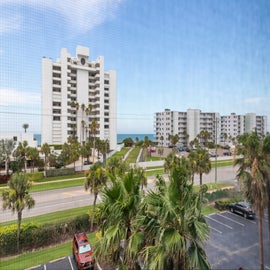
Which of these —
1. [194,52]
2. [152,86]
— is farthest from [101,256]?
[194,52]

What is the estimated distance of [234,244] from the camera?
2.45m

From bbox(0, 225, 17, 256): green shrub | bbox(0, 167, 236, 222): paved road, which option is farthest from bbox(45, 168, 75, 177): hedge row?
bbox(0, 225, 17, 256): green shrub

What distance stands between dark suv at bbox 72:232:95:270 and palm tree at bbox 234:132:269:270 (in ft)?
5.03

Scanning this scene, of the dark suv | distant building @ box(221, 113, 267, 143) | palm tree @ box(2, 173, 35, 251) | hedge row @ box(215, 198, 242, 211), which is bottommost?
hedge row @ box(215, 198, 242, 211)

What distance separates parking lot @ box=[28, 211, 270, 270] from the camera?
2023 millimetres

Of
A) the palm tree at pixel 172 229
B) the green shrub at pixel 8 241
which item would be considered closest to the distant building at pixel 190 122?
the palm tree at pixel 172 229

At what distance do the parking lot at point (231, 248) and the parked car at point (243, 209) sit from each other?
184 mm

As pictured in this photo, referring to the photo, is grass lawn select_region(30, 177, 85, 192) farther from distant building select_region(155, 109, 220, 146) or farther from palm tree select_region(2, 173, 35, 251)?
palm tree select_region(2, 173, 35, 251)

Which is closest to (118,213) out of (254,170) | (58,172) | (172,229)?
(172,229)

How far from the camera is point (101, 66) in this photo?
12641mm

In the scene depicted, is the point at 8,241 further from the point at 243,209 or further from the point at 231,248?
the point at 243,209

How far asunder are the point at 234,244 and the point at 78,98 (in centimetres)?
1154

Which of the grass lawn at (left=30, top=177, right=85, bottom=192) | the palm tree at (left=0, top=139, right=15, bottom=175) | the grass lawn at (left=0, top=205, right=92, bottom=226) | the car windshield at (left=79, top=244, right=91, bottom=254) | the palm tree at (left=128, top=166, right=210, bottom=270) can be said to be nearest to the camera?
the palm tree at (left=128, top=166, right=210, bottom=270)

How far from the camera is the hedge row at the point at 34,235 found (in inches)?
85.7
